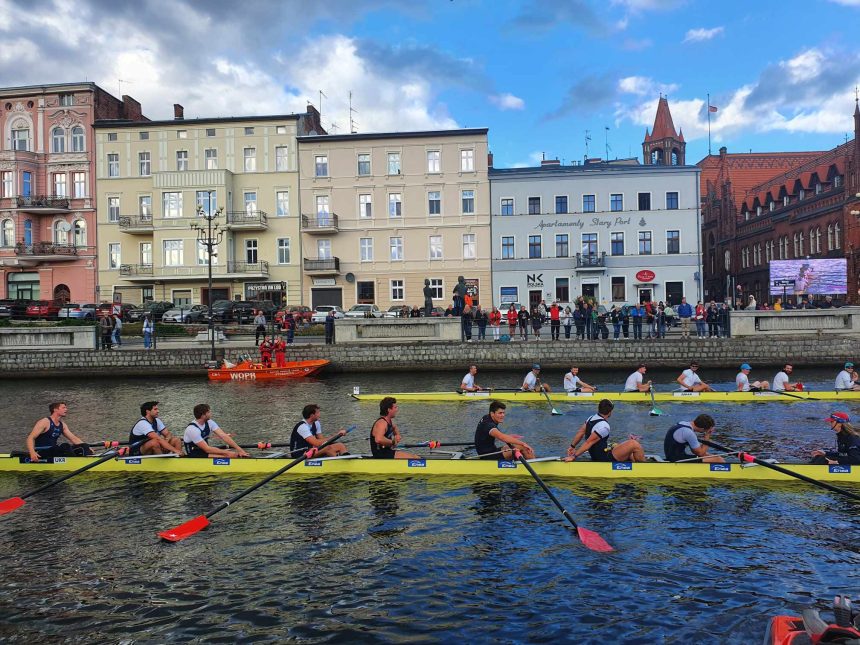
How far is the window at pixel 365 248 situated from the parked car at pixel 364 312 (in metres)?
6.96

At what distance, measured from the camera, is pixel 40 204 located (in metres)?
53.8

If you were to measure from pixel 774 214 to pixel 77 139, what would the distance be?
203ft

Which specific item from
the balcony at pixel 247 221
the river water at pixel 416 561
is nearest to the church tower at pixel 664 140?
the balcony at pixel 247 221

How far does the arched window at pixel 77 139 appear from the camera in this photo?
54.5 meters

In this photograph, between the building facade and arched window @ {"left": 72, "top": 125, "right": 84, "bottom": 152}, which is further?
arched window @ {"left": 72, "top": 125, "right": 84, "bottom": 152}

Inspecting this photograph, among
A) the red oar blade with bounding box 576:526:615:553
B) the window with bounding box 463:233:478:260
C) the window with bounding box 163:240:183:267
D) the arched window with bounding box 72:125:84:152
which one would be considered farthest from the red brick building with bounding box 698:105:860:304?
the arched window with bounding box 72:125:84:152

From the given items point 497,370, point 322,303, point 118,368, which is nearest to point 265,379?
point 118,368

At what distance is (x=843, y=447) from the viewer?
1248 centimetres

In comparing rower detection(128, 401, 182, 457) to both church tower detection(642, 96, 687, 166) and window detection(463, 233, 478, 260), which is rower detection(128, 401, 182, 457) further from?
church tower detection(642, 96, 687, 166)

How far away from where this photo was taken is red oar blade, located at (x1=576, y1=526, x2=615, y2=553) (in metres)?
9.89

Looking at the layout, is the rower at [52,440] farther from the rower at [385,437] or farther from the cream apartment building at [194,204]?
the cream apartment building at [194,204]

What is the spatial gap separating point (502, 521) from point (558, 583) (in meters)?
2.37

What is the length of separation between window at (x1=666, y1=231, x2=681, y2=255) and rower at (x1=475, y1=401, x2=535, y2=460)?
42.5m

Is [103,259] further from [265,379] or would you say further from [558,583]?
[558,583]
